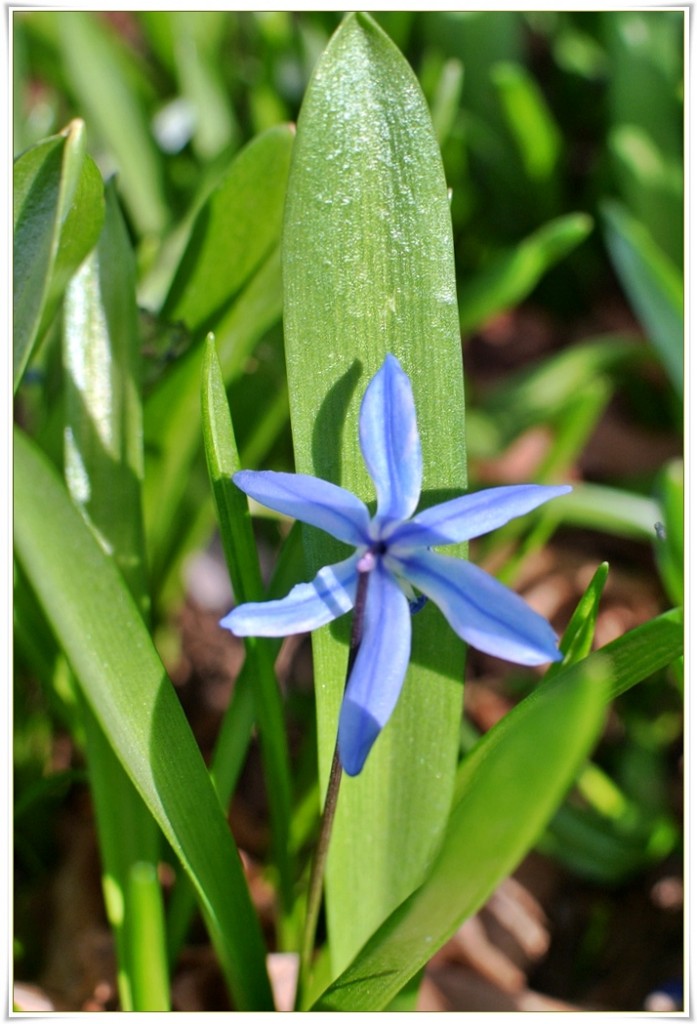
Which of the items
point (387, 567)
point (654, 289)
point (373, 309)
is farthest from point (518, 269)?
point (387, 567)

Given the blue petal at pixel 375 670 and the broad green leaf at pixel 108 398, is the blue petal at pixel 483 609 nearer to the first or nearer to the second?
the blue petal at pixel 375 670

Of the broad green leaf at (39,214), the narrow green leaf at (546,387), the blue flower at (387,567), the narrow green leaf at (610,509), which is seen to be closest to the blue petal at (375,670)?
the blue flower at (387,567)

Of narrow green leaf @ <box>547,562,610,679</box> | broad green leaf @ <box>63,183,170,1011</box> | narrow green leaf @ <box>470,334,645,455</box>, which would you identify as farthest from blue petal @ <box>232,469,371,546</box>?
narrow green leaf @ <box>470,334,645,455</box>

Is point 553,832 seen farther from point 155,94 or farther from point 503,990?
point 155,94

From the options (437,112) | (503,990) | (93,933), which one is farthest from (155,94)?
(503,990)

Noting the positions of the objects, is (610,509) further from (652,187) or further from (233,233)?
(233,233)

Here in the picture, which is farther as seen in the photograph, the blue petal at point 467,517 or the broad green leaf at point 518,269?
the broad green leaf at point 518,269
